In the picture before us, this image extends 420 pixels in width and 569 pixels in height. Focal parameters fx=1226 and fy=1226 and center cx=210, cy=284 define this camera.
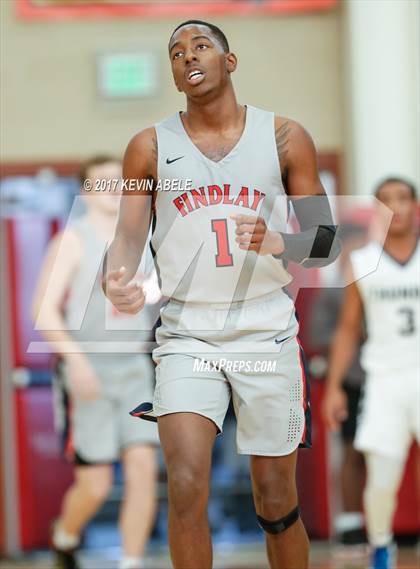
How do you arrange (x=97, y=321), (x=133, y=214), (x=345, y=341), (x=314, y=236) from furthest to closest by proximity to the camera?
(x=345, y=341), (x=97, y=321), (x=133, y=214), (x=314, y=236)

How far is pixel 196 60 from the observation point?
328 centimetres

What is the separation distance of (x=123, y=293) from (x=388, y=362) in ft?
7.46

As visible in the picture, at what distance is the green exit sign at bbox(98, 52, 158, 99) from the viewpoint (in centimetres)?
704

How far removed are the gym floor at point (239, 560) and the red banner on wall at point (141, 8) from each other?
2.97m

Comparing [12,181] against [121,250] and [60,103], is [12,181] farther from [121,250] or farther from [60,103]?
[121,250]

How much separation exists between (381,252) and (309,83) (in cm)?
216

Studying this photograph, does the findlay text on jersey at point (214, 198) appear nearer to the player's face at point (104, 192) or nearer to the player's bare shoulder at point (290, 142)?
the player's bare shoulder at point (290, 142)

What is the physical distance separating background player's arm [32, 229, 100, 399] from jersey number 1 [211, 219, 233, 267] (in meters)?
1.88

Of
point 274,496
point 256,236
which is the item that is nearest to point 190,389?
point 274,496

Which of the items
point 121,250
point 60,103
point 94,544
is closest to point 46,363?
point 94,544

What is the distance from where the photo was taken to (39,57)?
7004mm

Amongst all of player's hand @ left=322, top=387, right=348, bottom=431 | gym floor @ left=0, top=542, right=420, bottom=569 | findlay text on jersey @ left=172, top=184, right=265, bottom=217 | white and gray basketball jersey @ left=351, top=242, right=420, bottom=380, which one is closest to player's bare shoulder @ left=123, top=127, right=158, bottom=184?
findlay text on jersey @ left=172, top=184, right=265, bottom=217

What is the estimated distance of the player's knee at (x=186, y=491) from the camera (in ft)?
10.6

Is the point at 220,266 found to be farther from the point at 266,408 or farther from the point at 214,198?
the point at 266,408
